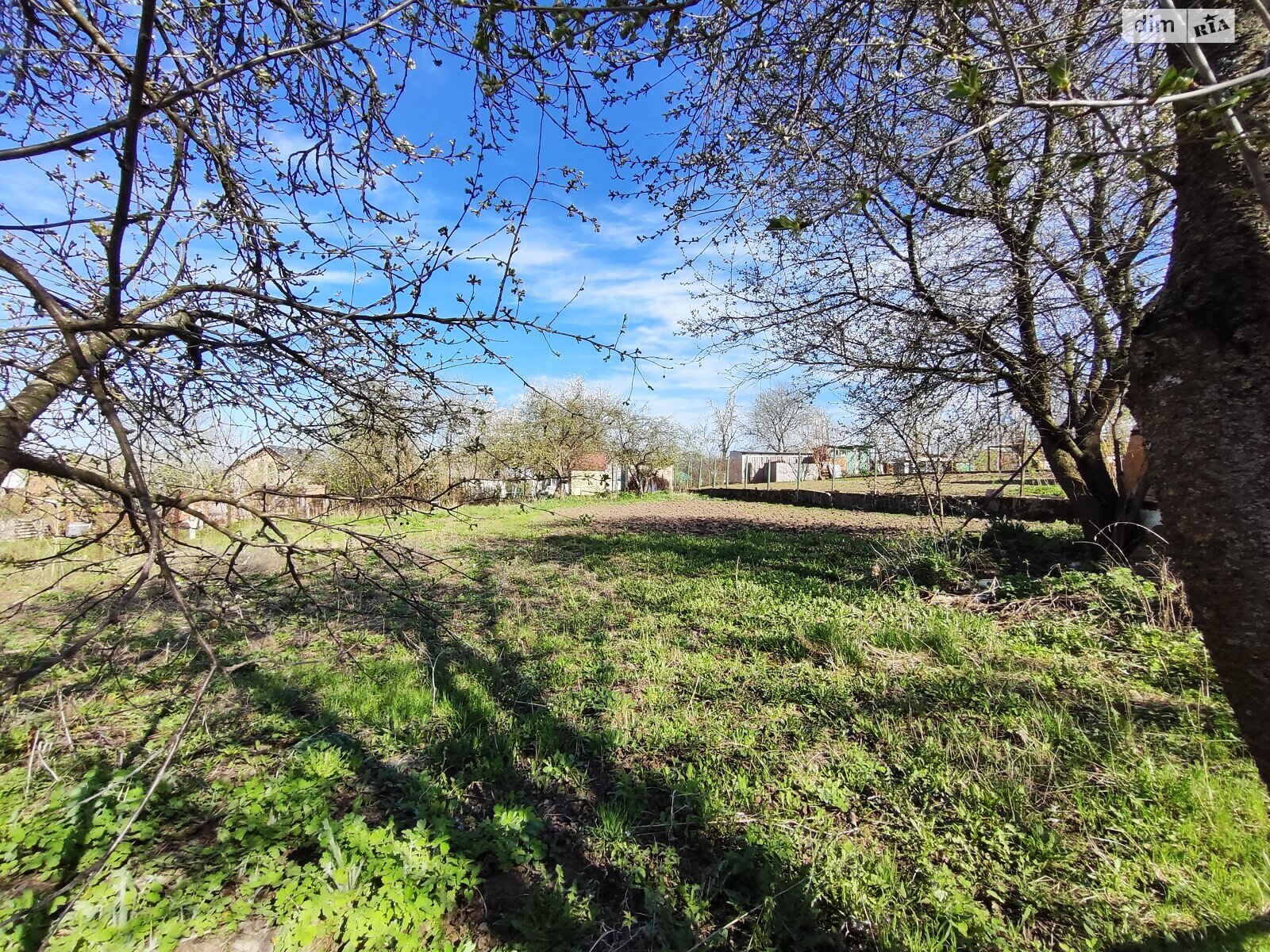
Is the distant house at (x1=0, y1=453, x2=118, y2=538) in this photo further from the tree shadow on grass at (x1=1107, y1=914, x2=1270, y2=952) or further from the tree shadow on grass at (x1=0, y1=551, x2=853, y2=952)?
the tree shadow on grass at (x1=1107, y1=914, x2=1270, y2=952)

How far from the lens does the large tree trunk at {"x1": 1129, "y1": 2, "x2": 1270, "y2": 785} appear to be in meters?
1.38

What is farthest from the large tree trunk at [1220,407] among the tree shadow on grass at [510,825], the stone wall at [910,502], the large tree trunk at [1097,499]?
the large tree trunk at [1097,499]

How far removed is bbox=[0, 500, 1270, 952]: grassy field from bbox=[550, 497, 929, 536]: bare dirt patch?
21.8 feet

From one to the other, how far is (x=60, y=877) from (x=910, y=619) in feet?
17.8

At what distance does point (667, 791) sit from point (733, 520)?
13.1 metres

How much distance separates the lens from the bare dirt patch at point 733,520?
1248 cm

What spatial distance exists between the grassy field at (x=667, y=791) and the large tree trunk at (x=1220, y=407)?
1050mm

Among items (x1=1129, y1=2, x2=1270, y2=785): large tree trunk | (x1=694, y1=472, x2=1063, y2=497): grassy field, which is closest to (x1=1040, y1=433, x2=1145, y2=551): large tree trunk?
(x1=694, y1=472, x2=1063, y2=497): grassy field

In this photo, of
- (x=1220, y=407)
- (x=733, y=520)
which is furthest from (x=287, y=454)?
(x=733, y=520)

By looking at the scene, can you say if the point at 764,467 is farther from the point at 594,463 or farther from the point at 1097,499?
the point at 1097,499

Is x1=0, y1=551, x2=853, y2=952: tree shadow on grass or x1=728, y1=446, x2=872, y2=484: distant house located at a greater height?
x1=728, y1=446, x2=872, y2=484: distant house

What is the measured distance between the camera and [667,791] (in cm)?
265

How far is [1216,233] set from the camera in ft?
5.12

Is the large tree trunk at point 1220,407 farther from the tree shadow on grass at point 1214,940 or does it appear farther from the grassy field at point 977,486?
the grassy field at point 977,486
